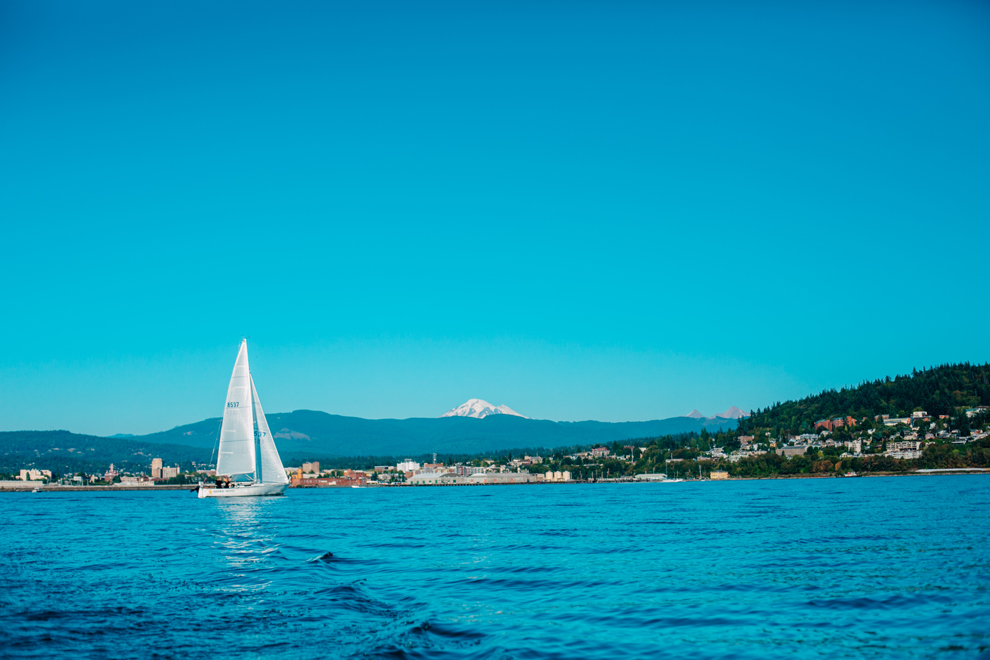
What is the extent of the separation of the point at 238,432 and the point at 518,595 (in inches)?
2892

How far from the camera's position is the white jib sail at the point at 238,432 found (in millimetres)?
86750

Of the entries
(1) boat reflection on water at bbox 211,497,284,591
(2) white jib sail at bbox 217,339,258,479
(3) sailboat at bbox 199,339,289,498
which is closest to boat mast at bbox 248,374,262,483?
(3) sailboat at bbox 199,339,289,498

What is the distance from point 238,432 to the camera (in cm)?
8675

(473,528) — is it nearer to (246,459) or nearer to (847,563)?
(847,563)

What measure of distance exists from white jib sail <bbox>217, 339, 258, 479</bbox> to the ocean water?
48.6 m

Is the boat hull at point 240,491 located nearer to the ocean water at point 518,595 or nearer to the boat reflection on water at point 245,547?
the boat reflection on water at point 245,547

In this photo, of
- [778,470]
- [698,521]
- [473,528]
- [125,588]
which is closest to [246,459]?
[473,528]

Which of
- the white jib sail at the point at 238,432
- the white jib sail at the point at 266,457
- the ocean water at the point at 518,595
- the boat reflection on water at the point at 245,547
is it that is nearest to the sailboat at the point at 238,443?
the white jib sail at the point at 238,432

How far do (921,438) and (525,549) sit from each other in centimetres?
17330

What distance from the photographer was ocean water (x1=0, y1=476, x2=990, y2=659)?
14914mm

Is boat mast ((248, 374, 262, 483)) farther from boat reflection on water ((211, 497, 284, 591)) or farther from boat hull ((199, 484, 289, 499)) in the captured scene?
boat reflection on water ((211, 497, 284, 591))

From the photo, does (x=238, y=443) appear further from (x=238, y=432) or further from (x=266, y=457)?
(x=266, y=457)

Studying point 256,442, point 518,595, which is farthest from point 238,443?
point 518,595

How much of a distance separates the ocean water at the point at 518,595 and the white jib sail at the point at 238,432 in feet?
159
